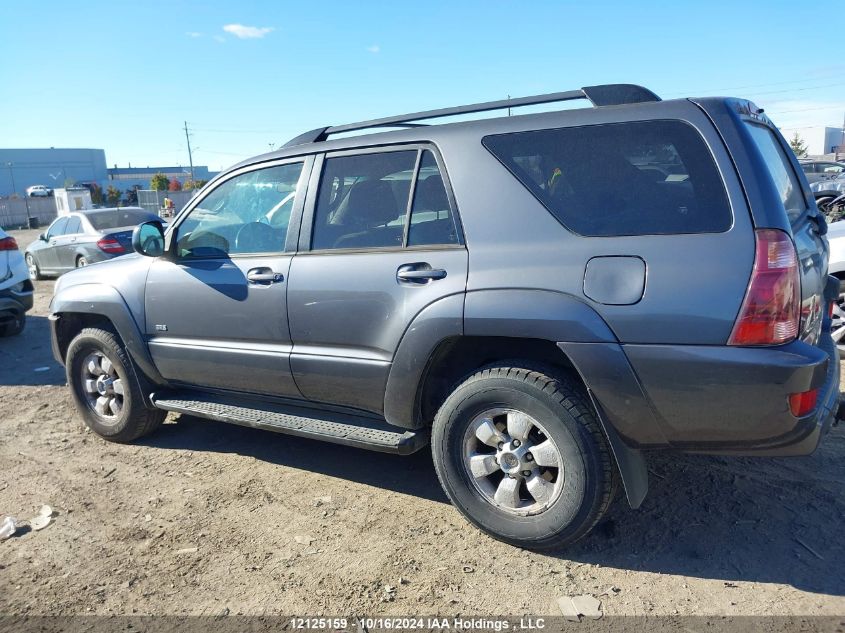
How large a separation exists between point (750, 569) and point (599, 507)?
2.33ft

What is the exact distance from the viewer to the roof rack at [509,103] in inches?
118

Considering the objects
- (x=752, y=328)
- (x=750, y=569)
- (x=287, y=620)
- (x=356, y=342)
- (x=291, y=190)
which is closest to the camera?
(x=752, y=328)

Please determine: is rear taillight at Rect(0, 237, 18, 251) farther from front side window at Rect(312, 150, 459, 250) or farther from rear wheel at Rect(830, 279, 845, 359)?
rear wheel at Rect(830, 279, 845, 359)

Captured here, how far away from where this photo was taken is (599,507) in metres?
2.92

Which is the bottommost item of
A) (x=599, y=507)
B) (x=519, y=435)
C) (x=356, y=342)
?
(x=599, y=507)

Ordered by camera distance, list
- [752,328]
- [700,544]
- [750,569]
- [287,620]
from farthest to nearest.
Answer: [700,544], [750,569], [287,620], [752,328]

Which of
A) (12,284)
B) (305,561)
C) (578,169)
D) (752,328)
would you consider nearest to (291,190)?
(578,169)

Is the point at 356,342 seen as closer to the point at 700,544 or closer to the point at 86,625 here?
the point at 86,625

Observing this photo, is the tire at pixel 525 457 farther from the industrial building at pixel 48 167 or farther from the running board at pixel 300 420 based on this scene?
the industrial building at pixel 48 167

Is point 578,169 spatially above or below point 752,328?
above

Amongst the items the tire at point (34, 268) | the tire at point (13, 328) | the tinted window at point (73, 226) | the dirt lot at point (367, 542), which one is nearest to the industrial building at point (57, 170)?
the tire at point (34, 268)

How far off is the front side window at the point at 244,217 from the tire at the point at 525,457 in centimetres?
151

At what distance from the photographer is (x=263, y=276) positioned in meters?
3.78

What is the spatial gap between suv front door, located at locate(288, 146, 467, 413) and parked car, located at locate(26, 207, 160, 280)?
360 inches
